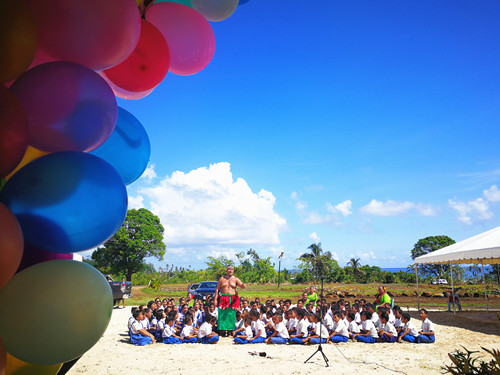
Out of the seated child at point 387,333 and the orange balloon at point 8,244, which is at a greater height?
the orange balloon at point 8,244

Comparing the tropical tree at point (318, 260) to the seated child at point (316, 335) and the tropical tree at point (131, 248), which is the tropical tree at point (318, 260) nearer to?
the tropical tree at point (131, 248)

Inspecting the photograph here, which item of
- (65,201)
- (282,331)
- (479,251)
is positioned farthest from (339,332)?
(65,201)

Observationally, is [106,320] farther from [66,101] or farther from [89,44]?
[89,44]

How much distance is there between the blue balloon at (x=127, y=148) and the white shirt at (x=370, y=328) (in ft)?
25.4

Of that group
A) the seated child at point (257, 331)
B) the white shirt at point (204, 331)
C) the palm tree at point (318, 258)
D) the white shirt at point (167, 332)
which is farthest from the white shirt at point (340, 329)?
the palm tree at point (318, 258)

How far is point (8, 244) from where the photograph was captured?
60.2 inches

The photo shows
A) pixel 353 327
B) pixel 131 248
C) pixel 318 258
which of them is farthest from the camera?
pixel 318 258

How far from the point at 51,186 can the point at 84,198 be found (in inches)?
6.6

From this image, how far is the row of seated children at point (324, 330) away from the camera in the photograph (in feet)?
26.8

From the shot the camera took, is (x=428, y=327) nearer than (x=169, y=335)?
No

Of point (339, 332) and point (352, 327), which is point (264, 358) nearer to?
point (339, 332)

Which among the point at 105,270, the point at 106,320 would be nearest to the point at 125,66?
the point at 106,320

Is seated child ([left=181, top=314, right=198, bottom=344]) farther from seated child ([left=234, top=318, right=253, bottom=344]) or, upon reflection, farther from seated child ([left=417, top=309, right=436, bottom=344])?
seated child ([left=417, top=309, right=436, bottom=344])

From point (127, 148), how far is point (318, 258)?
40100 millimetres
